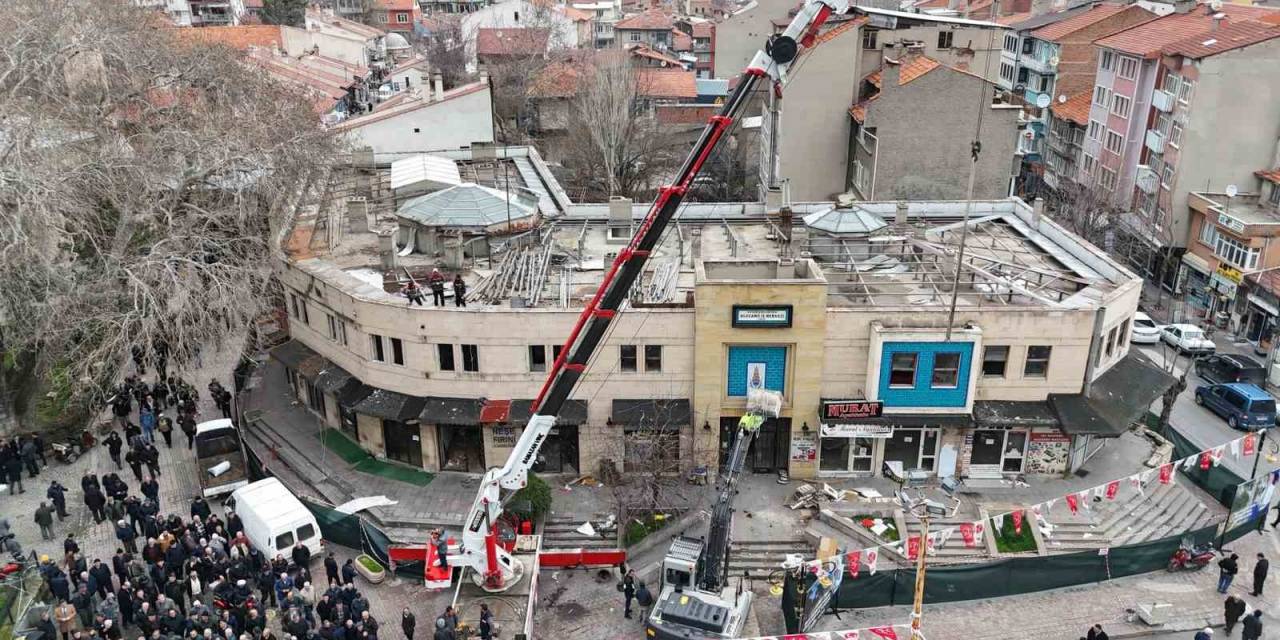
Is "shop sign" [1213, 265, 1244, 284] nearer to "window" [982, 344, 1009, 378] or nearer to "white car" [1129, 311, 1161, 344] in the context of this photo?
"white car" [1129, 311, 1161, 344]

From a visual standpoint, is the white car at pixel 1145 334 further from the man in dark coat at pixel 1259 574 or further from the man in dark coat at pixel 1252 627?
the man in dark coat at pixel 1252 627

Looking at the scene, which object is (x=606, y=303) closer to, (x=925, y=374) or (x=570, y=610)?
(x=570, y=610)

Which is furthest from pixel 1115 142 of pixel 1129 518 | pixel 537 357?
pixel 537 357

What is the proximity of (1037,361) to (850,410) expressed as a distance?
635cm

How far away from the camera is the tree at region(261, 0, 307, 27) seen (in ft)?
374

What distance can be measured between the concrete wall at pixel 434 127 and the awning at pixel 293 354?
17.8 metres

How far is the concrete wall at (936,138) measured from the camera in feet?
151

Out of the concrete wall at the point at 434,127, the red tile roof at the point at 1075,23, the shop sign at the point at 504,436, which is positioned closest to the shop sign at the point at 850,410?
the shop sign at the point at 504,436

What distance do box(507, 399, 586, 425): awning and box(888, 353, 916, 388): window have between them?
10.0 m

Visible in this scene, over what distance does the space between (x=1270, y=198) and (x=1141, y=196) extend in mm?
6879

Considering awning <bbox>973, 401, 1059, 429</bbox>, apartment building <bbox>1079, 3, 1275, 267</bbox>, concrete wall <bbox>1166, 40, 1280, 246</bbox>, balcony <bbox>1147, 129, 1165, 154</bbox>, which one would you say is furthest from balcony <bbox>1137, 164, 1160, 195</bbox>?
awning <bbox>973, 401, 1059, 429</bbox>

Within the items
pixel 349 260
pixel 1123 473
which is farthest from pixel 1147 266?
pixel 349 260

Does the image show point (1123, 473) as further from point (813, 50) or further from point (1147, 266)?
point (813, 50)

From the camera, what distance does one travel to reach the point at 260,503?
27.3 metres
